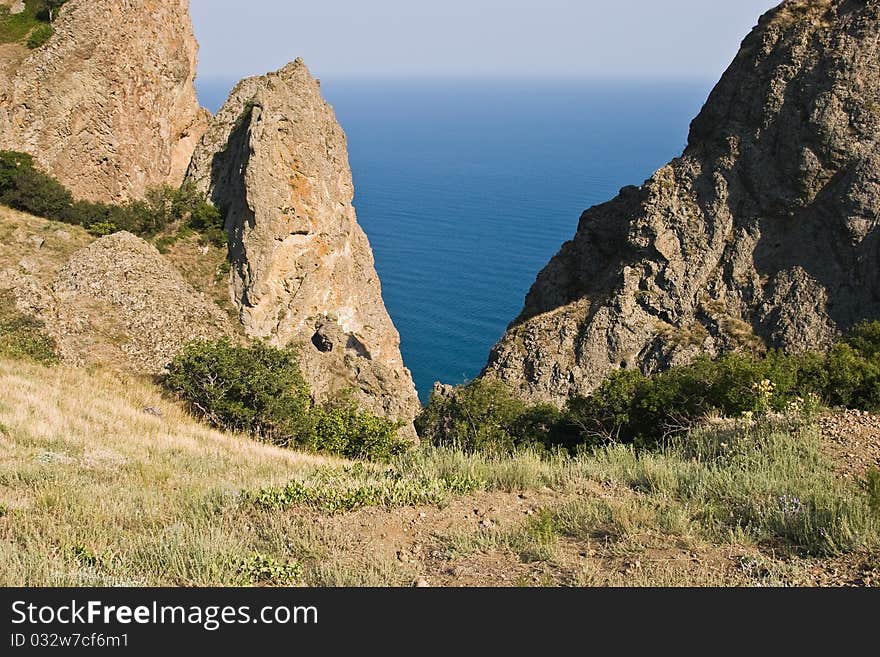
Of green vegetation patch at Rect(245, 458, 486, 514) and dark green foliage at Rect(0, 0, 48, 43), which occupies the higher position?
dark green foliage at Rect(0, 0, 48, 43)

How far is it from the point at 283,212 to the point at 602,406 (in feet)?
64.0

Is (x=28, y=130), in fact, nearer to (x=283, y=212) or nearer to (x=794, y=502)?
(x=283, y=212)

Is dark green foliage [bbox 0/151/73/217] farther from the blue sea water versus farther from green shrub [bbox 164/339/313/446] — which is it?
the blue sea water

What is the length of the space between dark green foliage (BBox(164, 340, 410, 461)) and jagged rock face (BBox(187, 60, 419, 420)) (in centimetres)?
724

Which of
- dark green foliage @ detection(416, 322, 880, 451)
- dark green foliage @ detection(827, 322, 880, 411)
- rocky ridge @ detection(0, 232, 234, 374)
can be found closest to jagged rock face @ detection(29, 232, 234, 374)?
rocky ridge @ detection(0, 232, 234, 374)

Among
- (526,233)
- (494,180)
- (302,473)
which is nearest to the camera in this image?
(302,473)

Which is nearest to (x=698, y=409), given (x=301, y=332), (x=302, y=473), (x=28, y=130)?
(x=302, y=473)

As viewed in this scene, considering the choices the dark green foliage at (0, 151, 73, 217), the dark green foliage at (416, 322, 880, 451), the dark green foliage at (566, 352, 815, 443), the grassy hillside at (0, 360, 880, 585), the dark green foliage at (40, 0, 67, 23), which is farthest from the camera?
the dark green foliage at (40, 0, 67, 23)

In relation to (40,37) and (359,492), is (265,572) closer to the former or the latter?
(359,492)

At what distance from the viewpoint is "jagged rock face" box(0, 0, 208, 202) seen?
3303 cm

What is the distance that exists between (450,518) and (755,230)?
89.3 feet

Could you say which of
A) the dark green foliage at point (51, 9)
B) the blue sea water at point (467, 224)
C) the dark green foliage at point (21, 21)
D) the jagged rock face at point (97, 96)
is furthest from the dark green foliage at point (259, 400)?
the dark green foliage at point (51, 9)

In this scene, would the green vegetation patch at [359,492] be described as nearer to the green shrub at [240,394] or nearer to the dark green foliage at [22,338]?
the green shrub at [240,394]

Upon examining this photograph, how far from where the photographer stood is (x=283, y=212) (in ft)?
106
